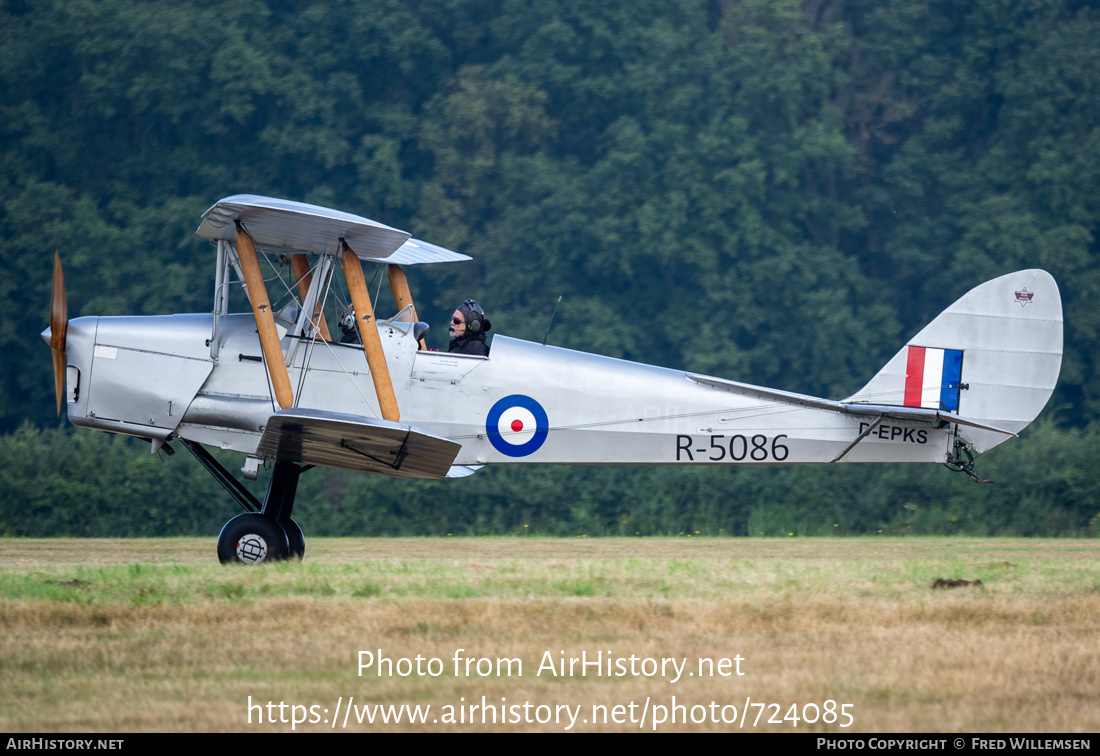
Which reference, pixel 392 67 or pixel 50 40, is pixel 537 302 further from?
pixel 50 40

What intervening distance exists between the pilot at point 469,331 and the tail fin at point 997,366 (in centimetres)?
313

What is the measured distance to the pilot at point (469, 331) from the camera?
997cm

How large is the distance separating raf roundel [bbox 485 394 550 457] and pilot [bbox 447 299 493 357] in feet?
1.50

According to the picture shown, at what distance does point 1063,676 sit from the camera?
572 centimetres

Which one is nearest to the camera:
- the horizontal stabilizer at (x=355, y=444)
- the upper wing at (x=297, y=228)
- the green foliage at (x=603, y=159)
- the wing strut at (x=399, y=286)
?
the horizontal stabilizer at (x=355, y=444)

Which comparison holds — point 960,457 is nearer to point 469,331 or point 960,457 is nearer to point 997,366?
point 997,366

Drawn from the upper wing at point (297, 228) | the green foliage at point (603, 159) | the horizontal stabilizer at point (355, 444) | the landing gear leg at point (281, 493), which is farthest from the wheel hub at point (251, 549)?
the green foliage at point (603, 159)

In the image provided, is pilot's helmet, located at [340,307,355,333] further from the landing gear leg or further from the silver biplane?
the landing gear leg

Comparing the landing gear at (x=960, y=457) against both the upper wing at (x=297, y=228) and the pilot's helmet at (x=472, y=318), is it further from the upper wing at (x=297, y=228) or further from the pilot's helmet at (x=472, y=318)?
the upper wing at (x=297, y=228)

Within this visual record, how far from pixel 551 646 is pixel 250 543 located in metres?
3.88

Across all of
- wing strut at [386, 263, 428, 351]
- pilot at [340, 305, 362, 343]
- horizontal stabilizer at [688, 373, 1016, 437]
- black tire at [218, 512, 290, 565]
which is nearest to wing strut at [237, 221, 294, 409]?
pilot at [340, 305, 362, 343]

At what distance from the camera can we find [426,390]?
9828 millimetres

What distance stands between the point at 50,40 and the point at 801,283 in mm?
19761

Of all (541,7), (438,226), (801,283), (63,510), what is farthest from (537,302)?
(63,510)
